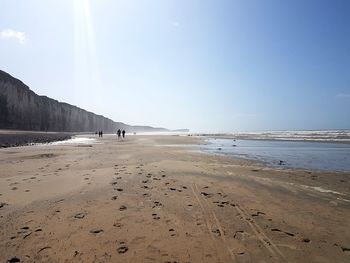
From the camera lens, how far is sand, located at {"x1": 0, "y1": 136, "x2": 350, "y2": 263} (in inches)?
197

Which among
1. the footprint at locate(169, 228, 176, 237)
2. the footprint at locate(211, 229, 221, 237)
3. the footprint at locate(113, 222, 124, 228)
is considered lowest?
the footprint at locate(169, 228, 176, 237)

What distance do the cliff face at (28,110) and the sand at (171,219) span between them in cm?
9038

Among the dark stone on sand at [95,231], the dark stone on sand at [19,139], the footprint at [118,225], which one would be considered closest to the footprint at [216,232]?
the footprint at [118,225]

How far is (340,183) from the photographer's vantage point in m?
11.3

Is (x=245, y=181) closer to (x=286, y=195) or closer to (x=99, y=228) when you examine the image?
(x=286, y=195)

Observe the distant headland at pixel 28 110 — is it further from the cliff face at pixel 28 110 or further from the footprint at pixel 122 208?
the footprint at pixel 122 208

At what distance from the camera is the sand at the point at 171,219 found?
5016 millimetres

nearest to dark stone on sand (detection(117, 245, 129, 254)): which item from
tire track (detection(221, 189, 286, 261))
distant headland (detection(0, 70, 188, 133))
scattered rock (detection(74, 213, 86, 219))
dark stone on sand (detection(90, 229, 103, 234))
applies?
dark stone on sand (detection(90, 229, 103, 234))

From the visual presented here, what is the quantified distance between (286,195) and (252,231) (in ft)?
12.8

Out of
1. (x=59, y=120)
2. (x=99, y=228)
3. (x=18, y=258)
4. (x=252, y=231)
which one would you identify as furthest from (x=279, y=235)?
(x=59, y=120)

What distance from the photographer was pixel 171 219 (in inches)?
263

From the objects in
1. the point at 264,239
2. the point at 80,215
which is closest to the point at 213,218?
the point at 264,239

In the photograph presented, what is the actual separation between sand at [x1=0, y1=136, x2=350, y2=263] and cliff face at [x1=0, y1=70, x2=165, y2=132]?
297 ft

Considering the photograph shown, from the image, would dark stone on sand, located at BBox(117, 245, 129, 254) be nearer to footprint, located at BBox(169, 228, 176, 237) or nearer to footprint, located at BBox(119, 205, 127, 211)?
footprint, located at BBox(169, 228, 176, 237)
